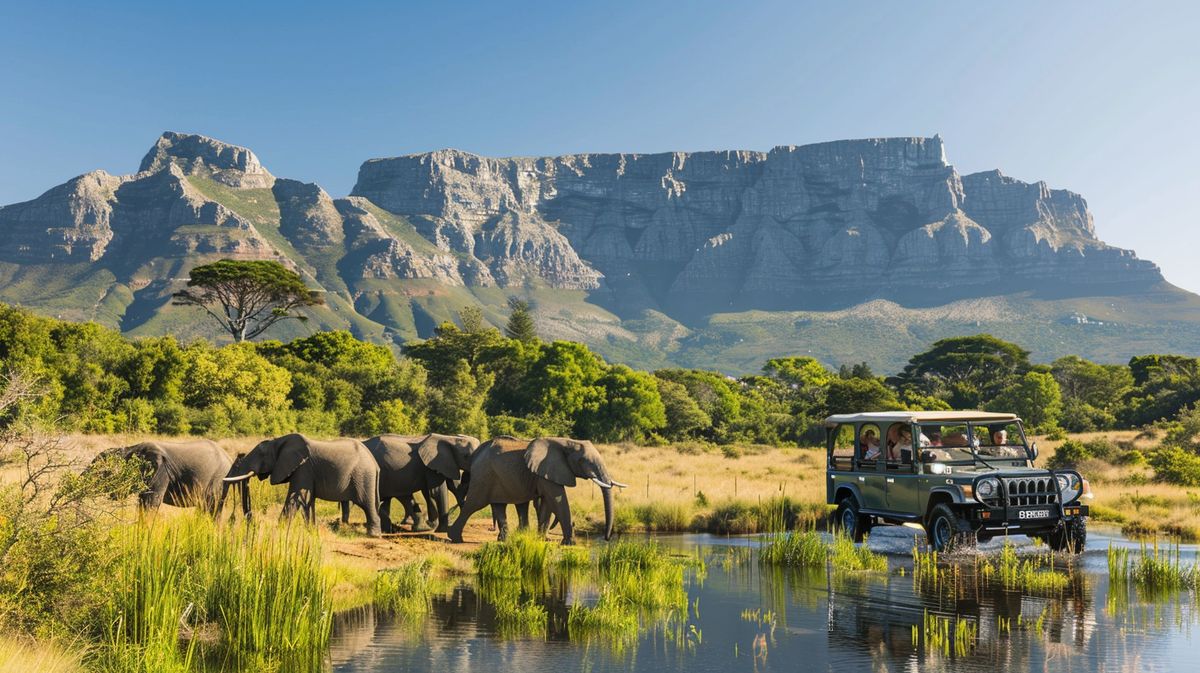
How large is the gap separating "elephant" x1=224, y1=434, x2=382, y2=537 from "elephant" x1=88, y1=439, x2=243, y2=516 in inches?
18.5

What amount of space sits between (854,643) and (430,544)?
1039 centimetres

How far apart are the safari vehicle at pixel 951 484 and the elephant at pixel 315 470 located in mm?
9876

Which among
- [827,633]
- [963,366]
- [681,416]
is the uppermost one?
[963,366]

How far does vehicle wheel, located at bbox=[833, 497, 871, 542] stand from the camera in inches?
802

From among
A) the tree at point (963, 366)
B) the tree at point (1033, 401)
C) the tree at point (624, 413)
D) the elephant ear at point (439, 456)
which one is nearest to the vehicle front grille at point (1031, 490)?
the elephant ear at point (439, 456)

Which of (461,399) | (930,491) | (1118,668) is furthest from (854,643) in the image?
(461,399)

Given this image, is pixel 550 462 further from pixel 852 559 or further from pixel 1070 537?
pixel 1070 537

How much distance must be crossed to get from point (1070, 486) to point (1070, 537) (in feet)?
3.91

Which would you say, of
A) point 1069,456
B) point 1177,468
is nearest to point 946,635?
point 1177,468

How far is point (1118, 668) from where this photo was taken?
10.2 metres

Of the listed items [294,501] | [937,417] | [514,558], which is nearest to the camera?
[514,558]

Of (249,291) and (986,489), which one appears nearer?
(986,489)

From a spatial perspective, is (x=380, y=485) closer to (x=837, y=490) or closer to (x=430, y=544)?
(x=430, y=544)

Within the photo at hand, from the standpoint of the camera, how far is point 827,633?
12133 millimetres
